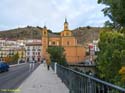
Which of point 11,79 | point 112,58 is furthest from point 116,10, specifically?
point 112,58

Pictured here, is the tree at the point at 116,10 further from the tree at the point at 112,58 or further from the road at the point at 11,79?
the tree at the point at 112,58

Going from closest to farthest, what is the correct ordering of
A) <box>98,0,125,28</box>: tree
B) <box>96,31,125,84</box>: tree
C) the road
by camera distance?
1. <box>98,0,125,28</box>: tree
2. the road
3. <box>96,31,125,84</box>: tree

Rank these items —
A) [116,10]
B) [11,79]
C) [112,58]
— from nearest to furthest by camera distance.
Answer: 1. [116,10]
2. [11,79]
3. [112,58]

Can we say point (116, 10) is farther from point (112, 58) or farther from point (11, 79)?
point (112, 58)

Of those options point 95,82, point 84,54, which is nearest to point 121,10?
point 95,82

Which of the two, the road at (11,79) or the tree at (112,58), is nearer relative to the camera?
the road at (11,79)

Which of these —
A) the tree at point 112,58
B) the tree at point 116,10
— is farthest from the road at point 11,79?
the tree at point 112,58

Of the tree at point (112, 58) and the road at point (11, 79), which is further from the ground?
the tree at point (112, 58)

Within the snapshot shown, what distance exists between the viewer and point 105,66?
46.4 m

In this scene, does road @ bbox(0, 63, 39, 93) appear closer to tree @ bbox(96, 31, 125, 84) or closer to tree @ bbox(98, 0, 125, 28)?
tree @ bbox(98, 0, 125, 28)

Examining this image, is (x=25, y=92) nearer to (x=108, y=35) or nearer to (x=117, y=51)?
(x=117, y=51)

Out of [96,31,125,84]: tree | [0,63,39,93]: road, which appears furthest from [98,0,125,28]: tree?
[96,31,125,84]: tree

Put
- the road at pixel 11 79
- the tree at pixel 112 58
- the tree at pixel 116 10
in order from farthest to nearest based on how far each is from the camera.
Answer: the tree at pixel 112 58 < the road at pixel 11 79 < the tree at pixel 116 10

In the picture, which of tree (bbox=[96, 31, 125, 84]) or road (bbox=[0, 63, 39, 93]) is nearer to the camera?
road (bbox=[0, 63, 39, 93])
